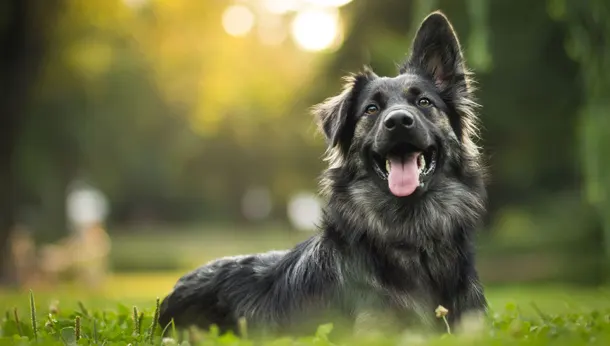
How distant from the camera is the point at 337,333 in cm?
565

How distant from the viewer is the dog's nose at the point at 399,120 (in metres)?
6.19

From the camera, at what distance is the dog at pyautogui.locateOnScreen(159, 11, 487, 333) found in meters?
6.03

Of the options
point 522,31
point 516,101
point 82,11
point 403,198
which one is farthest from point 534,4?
point 403,198

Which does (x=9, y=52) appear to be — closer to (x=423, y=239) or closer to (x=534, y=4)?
(x=534, y=4)

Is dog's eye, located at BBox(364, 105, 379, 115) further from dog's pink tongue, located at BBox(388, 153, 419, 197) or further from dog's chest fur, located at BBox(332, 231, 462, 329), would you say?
dog's chest fur, located at BBox(332, 231, 462, 329)

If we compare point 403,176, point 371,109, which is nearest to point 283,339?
point 403,176

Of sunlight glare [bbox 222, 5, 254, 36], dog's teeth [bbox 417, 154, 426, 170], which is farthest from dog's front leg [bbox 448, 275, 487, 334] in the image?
sunlight glare [bbox 222, 5, 254, 36]

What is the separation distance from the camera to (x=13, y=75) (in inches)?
889

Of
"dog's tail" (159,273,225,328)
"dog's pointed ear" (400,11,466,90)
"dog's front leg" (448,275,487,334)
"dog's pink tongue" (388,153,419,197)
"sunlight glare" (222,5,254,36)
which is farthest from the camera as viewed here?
"sunlight glare" (222,5,254,36)

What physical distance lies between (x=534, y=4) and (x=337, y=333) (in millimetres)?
15252

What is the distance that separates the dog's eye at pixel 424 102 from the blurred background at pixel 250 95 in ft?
6.82

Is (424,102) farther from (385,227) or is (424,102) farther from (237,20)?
(237,20)

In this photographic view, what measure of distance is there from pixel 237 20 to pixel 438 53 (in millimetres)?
33214

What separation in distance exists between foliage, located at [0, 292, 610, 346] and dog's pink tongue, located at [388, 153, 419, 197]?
1.05 metres
